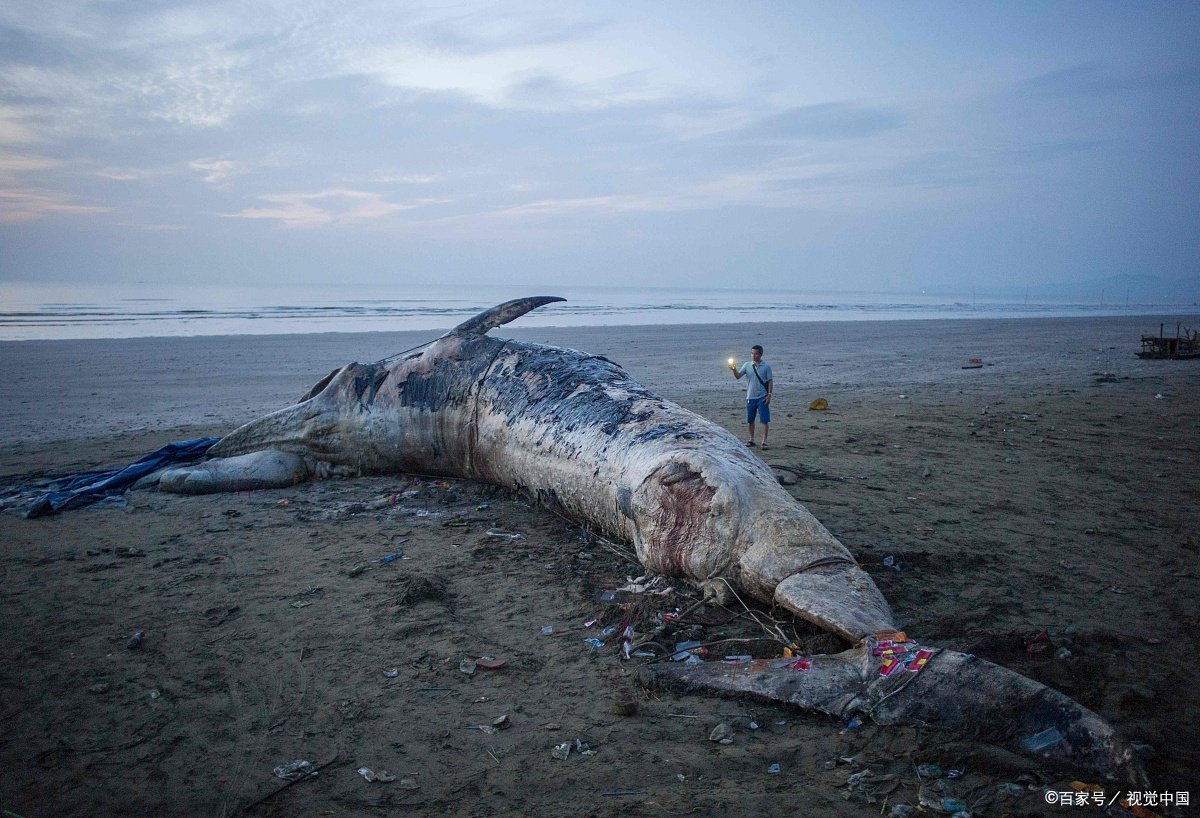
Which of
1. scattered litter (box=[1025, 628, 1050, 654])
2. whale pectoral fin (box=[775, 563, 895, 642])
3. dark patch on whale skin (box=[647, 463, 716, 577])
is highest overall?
dark patch on whale skin (box=[647, 463, 716, 577])

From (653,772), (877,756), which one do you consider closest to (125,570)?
(653,772)

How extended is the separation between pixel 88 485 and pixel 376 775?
554cm

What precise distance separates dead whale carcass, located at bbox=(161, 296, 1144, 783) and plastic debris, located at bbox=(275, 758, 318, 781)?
1.49 metres

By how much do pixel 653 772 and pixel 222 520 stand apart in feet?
14.8

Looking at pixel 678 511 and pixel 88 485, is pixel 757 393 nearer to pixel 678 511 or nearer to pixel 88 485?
pixel 678 511

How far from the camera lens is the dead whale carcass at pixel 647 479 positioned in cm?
259

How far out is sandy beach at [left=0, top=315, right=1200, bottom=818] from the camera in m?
2.45

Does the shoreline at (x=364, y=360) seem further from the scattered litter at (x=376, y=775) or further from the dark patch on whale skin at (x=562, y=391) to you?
the scattered litter at (x=376, y=775)

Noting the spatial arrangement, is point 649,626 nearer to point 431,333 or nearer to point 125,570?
point 125,570

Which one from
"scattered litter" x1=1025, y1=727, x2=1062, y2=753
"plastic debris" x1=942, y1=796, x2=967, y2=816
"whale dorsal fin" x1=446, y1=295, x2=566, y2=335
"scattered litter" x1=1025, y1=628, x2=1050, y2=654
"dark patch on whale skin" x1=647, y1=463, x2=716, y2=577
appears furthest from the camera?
"whale dorsal fin" x1=446, y1=295, x2=566, y2=335

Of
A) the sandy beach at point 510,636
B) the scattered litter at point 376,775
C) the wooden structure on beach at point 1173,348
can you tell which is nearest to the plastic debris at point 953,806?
the sandy beach at point 510,636

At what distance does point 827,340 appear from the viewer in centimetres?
2361

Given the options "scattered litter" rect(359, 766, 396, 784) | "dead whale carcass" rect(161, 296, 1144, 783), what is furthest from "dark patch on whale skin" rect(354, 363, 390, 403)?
"scattered litter" rect(359, 766, 396, 784)

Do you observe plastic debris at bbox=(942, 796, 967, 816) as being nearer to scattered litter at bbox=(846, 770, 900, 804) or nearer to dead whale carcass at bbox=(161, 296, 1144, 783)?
scattered litter at bbox=(846, 770, 900, 804)
